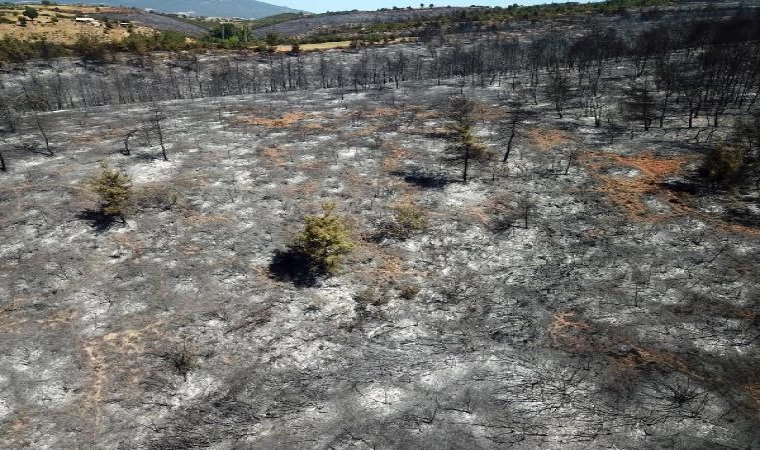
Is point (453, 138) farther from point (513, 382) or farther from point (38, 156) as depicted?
A: point (38, 156)

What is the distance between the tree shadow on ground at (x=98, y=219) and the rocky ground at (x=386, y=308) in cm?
21

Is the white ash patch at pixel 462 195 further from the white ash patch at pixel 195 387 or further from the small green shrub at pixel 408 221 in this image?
the white ash patch at pixel 195 387

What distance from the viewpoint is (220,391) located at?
54.8ft

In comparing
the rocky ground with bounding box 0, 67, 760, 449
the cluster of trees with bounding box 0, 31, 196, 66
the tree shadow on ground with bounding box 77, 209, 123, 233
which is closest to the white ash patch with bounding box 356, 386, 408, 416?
the rocky ground with bounding box 0, 67, 760, 449

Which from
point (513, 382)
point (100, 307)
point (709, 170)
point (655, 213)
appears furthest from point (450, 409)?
point (709, 170)

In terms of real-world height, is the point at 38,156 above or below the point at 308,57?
below

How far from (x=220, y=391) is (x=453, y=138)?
3107cm

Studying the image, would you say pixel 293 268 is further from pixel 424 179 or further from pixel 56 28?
pixel 56 28

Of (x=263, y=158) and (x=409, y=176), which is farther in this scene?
(x=263, y=158)

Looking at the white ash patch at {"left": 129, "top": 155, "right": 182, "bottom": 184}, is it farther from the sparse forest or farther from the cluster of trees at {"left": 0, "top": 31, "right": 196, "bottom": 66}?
the cluster of trees at {"left": 0, "top": 31, "right": 196, "bottom": 66}

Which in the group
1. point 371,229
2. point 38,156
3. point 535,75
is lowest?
point 371,229

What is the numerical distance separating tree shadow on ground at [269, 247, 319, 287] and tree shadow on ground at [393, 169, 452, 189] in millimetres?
11746

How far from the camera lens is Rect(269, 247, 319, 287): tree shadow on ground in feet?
75.5

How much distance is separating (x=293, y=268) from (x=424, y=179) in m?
13.9
